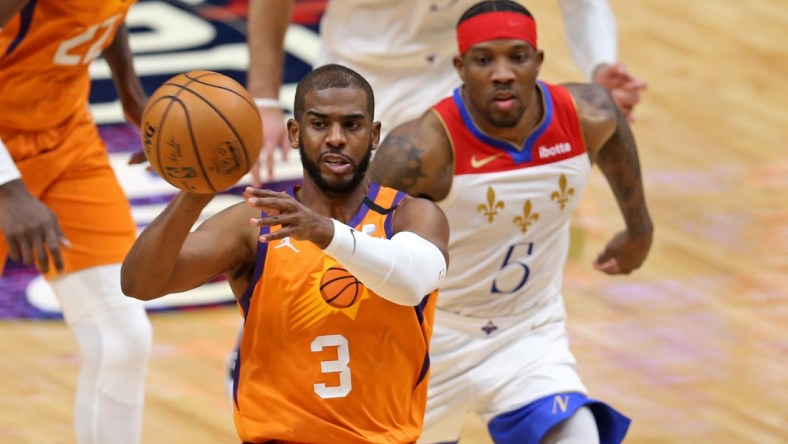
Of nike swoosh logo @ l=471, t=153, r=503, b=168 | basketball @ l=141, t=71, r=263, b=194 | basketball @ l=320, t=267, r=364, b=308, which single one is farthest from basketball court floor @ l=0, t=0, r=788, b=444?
basketball @ l=141, t=71, r=263, b=194

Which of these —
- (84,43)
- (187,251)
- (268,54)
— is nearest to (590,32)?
(268,54)

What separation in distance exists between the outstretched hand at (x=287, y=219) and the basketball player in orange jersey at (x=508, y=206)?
119cm

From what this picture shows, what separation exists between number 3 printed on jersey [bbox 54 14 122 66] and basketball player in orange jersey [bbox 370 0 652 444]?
1.06m

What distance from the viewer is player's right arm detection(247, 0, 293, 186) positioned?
5.48 meters

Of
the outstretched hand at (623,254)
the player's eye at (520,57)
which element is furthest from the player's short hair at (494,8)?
Result: the outstretched hand at (623,254)

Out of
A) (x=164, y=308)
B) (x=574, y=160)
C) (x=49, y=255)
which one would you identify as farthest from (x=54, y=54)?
(x=164, y=308)

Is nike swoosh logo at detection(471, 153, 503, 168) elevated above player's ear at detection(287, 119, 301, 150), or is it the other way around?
player's ear at detection(287, 119, 301, 150)

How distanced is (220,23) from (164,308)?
3599 mm

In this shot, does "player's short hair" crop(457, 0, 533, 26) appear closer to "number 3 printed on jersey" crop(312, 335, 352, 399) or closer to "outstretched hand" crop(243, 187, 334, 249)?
"number 3 printed on jersey" crop(312, 335, 352, 399)

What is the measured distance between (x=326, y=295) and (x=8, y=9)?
1.46 m

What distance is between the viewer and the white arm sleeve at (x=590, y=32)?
5938mm

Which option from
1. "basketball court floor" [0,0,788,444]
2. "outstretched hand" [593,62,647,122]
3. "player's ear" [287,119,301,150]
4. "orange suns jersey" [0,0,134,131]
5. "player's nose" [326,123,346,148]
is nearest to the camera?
"player's nose" [326,123,346,148]

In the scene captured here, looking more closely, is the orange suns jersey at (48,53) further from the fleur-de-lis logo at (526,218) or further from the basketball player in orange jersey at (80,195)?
the fleur-de-lis logo at (526,218)

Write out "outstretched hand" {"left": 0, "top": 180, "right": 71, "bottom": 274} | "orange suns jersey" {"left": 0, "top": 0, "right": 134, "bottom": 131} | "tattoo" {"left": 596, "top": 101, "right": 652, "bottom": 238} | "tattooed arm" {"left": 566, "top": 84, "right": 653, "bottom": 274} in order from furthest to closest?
"tattoo" {"left": 596, "top": 101, "right": 652, "bottom": 238} → "tattooed arm" {"left": 566, "top": 84, "right": 653, "bottom": 274} → "orange suns jersey" {"left": 0, "top": 0, "right": 134, "bottom": 131} → "outstretched hand" {"left": 0, "top": 180, "right": 71, "bottom": 274}
